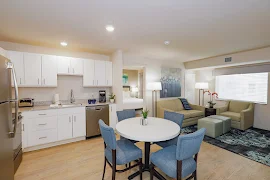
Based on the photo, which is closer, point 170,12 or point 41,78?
point 170,12

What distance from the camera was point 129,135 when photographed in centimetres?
177

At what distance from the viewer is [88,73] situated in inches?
147

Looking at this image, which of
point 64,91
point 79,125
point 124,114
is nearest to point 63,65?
point 64,91

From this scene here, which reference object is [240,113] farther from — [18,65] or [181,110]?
[18,65]

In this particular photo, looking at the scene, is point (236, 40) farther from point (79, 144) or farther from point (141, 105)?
point (79, 144)

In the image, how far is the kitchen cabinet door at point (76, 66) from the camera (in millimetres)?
Result: 3528

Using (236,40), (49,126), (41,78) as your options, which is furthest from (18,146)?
(236,40)

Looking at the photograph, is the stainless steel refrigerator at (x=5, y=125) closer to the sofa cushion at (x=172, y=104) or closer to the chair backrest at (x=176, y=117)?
the chair backrest at (x=176, y=117)

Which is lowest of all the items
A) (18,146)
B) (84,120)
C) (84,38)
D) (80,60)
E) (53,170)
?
(53,170)

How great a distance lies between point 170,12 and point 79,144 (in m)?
3.30

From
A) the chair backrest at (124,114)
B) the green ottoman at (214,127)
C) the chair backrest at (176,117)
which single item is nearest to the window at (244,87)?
the green ottoman at (214,127)

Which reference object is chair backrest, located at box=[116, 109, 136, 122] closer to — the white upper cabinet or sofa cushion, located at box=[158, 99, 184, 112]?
the white upper cabinet

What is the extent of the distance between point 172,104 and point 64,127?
354 centimetres

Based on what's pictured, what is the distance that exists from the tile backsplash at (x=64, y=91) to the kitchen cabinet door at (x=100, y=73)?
38 centimetres
